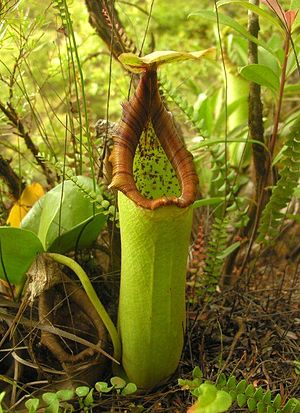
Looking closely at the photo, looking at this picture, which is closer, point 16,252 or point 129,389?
point 129,389

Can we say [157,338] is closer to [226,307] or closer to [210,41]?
[226,307]

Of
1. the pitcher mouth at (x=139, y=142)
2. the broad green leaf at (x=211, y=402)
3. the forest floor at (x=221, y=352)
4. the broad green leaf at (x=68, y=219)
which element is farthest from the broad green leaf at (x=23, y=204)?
the broad green leaf at (x=211, y=402)

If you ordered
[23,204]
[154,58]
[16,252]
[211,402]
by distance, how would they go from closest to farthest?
1. [211,402]
2. [154,58]
3. [16,252]
4. [23,204]

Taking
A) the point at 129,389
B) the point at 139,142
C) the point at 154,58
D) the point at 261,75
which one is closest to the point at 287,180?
the point at 261,75

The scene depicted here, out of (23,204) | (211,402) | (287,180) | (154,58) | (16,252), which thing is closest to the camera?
(211,402)

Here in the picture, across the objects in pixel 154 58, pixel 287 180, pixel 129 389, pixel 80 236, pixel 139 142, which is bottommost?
pixel 129 389

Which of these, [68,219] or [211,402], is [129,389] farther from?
[68,219]

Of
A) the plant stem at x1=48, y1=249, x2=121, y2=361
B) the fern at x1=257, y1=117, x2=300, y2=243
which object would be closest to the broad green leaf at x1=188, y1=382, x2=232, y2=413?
the plant stem at x1=48, y1=249, x2=121, y2=361

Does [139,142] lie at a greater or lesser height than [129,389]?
greater
